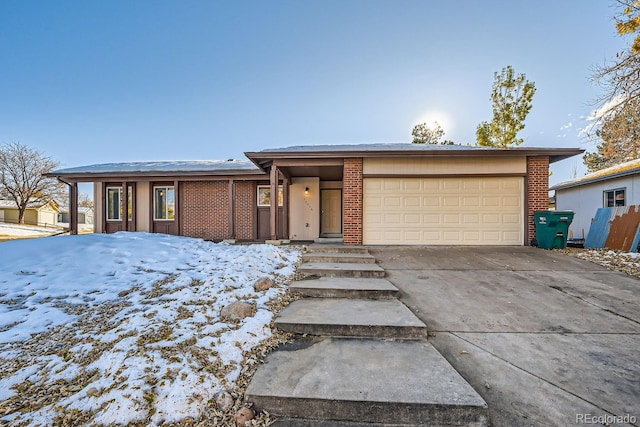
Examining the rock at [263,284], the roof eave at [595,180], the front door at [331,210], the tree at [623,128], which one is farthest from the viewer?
the front door at [331,210]

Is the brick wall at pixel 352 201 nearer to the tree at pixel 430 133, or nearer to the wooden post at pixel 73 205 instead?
the wooden post at pixel 73 205

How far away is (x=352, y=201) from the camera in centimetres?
764

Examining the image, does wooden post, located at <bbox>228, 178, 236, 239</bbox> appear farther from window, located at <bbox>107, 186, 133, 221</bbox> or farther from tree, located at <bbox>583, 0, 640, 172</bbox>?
tree, located at <bbox>583, 0, 640, 172</bbox>

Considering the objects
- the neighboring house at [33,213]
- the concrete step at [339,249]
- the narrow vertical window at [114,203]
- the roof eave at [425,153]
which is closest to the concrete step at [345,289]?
the concrete step at [339,249]

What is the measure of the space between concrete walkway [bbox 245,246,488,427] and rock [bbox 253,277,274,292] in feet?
2.01

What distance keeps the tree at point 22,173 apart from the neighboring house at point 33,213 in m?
2.22

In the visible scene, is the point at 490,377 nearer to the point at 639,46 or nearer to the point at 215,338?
the point at 215,338

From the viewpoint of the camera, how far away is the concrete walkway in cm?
168

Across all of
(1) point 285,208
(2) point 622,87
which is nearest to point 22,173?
(1) point 285,208

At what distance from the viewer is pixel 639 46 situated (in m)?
5.84

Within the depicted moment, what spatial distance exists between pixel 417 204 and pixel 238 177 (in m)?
6.75

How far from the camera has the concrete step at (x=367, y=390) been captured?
1675 millimetres

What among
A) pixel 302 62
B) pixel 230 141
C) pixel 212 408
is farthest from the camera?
pixel 230 141

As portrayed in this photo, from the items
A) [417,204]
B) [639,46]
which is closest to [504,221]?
[417,204]
